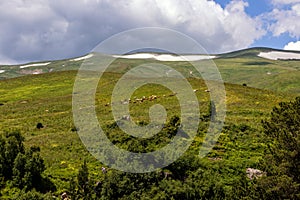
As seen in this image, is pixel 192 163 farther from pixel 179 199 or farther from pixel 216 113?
pixel 216 113

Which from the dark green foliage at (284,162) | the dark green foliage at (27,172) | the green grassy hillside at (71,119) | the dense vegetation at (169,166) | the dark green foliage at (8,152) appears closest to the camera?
the dark green foliage at (284,162)

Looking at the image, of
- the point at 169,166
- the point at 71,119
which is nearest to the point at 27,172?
the point at 169,166

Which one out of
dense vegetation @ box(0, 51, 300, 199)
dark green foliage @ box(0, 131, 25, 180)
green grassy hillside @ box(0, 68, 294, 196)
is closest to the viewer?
dense vegetation @ box(0, 51, 300, 199)

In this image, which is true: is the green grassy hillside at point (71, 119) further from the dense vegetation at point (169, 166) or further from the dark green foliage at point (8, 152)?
the dark green foliage at point (8, 152)

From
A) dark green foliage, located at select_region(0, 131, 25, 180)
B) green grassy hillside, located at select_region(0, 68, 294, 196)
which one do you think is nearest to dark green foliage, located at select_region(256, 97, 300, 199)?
green grassy hillside, located at select_region(0, 68, 294, 196)

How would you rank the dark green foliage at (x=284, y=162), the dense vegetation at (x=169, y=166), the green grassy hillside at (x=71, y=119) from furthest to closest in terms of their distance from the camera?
the green grassy hillside at (x=71, y=119), the dense vegetation at (x=169, y=166), the dark green foliage at (x=284, y=162)

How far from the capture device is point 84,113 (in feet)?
218

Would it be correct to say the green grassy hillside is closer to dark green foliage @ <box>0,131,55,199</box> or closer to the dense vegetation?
the dense vegetation

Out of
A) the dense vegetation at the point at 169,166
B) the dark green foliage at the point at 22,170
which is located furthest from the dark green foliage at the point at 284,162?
the dark green foliage at the point at 22,170

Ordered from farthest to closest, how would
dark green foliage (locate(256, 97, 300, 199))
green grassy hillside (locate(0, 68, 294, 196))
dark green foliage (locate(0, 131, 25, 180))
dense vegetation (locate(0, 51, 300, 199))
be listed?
green grassy hillside (locate(0, 68, 294, 196))
dark green foliage (locate(0, 131, 25, 180))
dense vegetation (locate(0, 51, 300, 199))
dark green foliage (locate(256, 97, 300, 199))

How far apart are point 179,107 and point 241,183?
37071 mm

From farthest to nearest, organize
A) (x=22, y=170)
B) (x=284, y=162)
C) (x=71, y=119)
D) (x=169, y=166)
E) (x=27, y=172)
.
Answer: (x=71, y=119), (x=169, y=166), (x=22, y=170), (x=27, y=172), (x=284, y=162)

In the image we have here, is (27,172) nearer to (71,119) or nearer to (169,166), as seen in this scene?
(169,166)

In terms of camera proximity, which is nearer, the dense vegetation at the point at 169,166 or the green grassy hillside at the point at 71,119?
the dense vegetation at the point at 169,166
